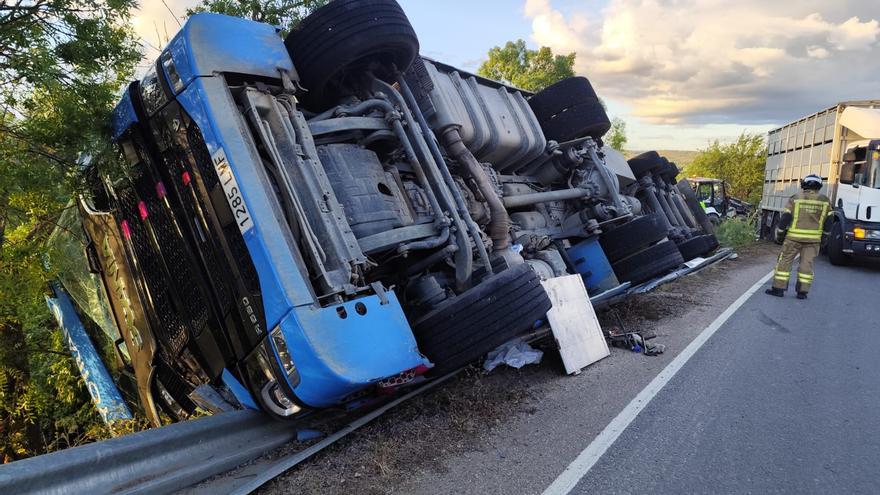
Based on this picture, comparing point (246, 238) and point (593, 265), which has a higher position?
point (246, 238)

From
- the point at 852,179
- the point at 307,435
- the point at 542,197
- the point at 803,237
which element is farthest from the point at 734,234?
the point at 307,435

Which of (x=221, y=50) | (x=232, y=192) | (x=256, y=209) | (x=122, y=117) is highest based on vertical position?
(x=221, y=50)

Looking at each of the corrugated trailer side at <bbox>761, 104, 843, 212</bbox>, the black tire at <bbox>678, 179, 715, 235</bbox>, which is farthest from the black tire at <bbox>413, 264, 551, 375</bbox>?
the corrugated trailer side at <bbox>761, 104, 843, 212</bbox>

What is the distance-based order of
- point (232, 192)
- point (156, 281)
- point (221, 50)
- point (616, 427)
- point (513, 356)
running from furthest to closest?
point (513, 356)
point (156, 281)
point (616, 427)
point (221, 50)
point (232, 192)

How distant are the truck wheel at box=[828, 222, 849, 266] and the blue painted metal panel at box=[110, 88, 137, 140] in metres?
11.2

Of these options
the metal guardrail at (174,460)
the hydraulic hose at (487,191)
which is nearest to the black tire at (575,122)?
the hydraulic hose at (487,191)

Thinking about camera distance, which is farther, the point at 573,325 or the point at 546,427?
the point at 573,325

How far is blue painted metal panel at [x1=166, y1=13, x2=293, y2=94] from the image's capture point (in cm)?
281

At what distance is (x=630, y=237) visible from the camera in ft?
17.6

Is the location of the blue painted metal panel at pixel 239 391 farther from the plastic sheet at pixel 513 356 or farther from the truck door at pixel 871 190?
the truck door at pixel 871 190

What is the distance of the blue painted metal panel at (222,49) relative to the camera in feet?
9.23

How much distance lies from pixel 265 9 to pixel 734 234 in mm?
12241

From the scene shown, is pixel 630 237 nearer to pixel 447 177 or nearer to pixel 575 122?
pixel 575 122

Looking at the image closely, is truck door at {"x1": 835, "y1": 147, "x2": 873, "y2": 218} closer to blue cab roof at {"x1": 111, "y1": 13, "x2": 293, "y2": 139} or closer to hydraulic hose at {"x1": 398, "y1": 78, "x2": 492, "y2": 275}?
hydraulic hose at {"x1": 398, "y1": 78, "x2": 492, "y2": 275}
